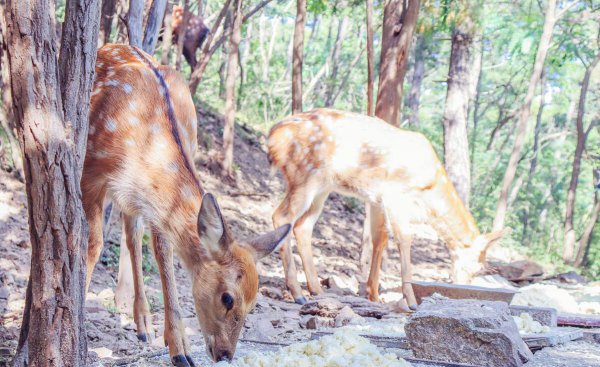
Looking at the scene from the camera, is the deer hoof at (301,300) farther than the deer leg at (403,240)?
No

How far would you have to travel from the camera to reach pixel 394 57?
10914mm

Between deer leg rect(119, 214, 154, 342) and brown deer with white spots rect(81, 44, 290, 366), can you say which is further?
deer leg rect(119, 214, 154, 342)

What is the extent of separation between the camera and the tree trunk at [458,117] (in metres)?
14.6

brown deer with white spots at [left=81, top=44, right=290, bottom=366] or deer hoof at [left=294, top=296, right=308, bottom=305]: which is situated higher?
brown deer with white spots at [left=81, top=44, right=290, bottom=366]

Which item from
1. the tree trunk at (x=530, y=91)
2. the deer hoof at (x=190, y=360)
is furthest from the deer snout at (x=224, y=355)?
the tree trunk at (x=530, y=91)

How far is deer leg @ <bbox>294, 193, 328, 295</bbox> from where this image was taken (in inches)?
364

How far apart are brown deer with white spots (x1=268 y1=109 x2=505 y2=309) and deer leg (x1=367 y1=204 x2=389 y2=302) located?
0.01m

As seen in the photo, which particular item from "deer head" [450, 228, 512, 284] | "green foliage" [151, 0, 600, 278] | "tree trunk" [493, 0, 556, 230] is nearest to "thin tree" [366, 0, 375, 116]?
"deer head" [450, 228, 512, 284]

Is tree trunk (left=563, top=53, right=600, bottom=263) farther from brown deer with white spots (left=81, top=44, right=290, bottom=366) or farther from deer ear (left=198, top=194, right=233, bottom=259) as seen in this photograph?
deer ear (left=198, top=194, right=233, bottom=259)

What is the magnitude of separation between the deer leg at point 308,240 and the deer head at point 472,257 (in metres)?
1.89

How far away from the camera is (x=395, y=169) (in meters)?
9.42

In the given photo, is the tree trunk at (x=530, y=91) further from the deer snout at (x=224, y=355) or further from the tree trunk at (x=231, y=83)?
the deer snout at (x=224, y=355)

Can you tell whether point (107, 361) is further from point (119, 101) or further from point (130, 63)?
point (130, 63)

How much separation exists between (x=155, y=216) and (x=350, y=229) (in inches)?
394
